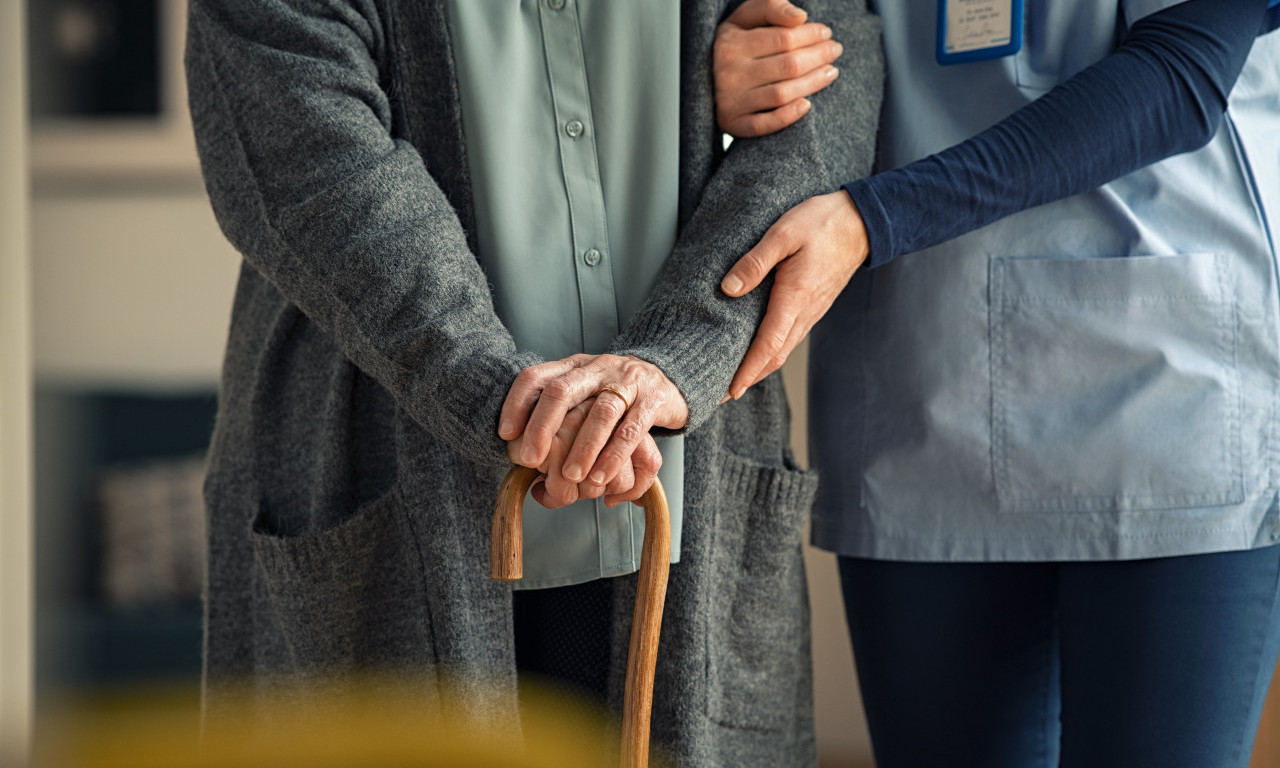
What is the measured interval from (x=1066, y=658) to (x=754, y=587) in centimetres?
28

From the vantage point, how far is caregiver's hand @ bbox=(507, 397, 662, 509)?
0.77 metres

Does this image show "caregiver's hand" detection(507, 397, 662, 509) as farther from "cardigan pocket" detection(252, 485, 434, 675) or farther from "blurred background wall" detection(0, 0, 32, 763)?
"blurred background wall" detection(0, 0, 32, 763)

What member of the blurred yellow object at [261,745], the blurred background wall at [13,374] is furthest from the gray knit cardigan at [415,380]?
the blurred background wall at [13,374]

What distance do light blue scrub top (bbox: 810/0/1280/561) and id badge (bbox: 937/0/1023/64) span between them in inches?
0.8

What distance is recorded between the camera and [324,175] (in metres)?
0.86

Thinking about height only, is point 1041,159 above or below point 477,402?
above

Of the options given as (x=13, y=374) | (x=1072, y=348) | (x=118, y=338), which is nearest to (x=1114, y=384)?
(x=1072, y=348)

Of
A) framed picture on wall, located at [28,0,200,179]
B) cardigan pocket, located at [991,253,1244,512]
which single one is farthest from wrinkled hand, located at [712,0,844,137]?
framed picture on wall, located at [28,0,200,179]

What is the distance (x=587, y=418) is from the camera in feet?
2.48

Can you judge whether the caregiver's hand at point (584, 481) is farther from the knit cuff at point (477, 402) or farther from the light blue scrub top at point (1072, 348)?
the light blue scrub top at point (1072, 348)

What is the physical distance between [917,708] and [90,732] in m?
0.84

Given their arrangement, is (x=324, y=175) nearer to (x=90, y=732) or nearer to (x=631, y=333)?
(x=631, y=333)

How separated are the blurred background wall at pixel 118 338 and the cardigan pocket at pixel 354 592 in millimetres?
1818

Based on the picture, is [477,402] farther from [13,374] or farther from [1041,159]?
[13,374]
